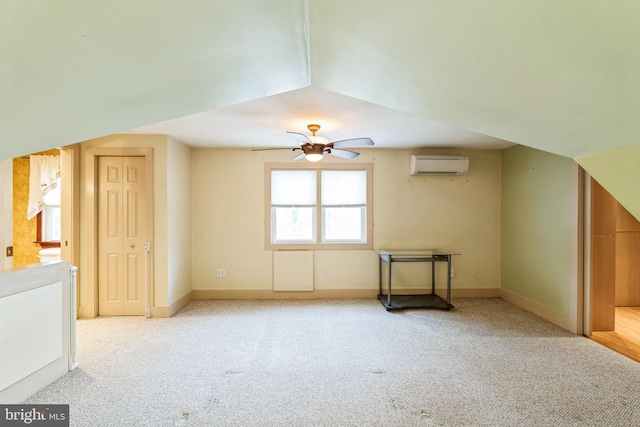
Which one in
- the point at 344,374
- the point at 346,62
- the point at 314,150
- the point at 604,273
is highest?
the point at 346,62

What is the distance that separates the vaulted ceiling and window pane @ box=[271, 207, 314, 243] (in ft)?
9.50

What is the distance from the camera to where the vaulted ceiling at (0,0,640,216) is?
38.5 inches

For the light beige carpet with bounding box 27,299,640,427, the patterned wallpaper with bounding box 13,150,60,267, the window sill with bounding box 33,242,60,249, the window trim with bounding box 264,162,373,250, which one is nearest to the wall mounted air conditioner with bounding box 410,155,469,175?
the window trim with bounding box 264,162,373,250

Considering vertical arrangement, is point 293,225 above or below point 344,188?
below

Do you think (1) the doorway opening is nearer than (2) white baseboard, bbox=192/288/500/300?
Yes

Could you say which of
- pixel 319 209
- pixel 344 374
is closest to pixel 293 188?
pixel 319 209

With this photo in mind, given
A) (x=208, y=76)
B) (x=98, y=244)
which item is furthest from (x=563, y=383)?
(x=98, y=244)

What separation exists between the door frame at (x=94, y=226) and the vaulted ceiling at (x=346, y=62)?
93.1 inches

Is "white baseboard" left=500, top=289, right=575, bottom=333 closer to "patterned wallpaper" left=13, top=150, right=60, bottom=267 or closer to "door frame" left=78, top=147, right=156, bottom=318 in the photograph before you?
"door frame" left=78, top=147, right=156, bottom=318

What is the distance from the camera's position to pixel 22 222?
16.5 ft

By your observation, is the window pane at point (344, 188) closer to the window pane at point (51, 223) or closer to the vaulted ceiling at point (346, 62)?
the vaulted ceiling at point (346, 62)

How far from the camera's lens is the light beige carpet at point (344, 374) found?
2092 millimetres

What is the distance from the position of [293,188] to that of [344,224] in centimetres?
103

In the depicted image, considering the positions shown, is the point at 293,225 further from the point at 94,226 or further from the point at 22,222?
the point at 22,222
